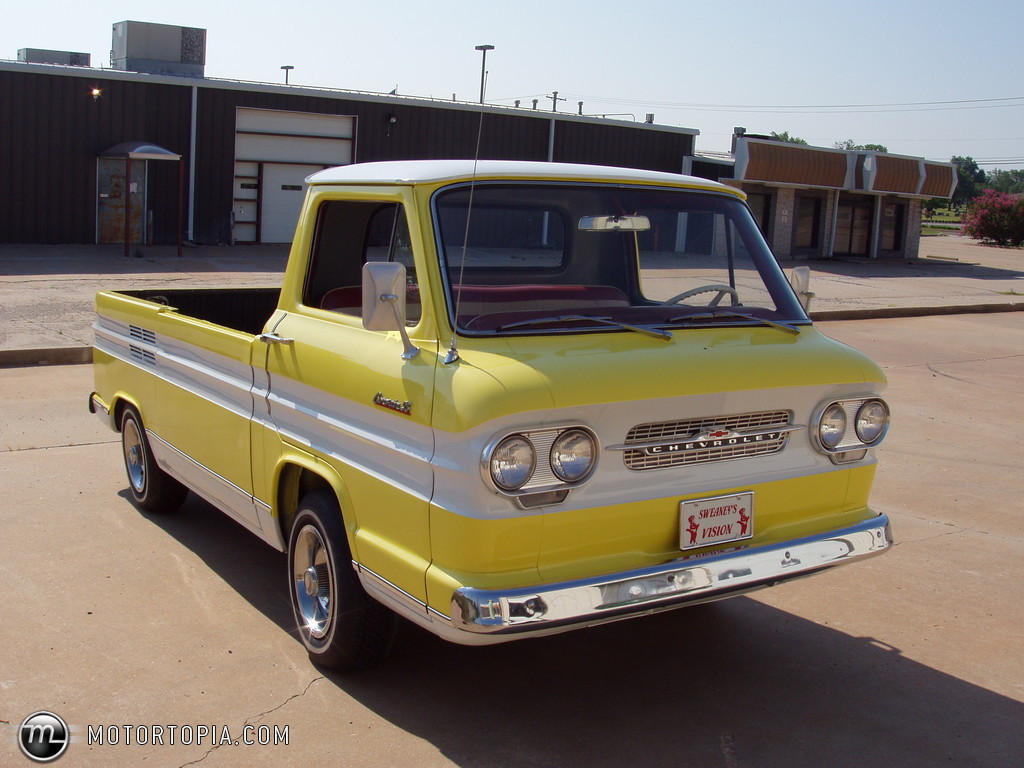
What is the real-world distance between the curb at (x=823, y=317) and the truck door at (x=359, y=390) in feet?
24.6

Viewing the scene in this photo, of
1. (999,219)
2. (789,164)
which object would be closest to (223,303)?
(789,164)

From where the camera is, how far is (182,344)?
538 centimetres

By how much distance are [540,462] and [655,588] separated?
0.59 meters

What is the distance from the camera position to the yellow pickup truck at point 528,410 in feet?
11.1

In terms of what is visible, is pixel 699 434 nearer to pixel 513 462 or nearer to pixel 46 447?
pixel 513 462

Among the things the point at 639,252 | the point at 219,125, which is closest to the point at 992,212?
the point at 219,125

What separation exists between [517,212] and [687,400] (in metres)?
1.20

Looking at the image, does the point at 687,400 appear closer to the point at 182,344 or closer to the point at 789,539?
the point at 789,539

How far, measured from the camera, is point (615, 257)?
4.80 meters

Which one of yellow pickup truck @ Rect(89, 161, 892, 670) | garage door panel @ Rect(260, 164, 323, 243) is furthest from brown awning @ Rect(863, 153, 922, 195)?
yellow pickup truck @ Rect(89, 161, 892, 670)

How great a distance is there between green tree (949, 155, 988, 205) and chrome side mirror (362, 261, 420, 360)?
130 meters

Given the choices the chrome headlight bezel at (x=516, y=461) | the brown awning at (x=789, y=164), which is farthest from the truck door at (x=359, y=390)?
the brown awning at (x=789, y=164)

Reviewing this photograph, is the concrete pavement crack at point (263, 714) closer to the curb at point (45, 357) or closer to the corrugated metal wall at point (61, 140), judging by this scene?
the curb at point (45, 357)

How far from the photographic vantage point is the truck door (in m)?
3.58
